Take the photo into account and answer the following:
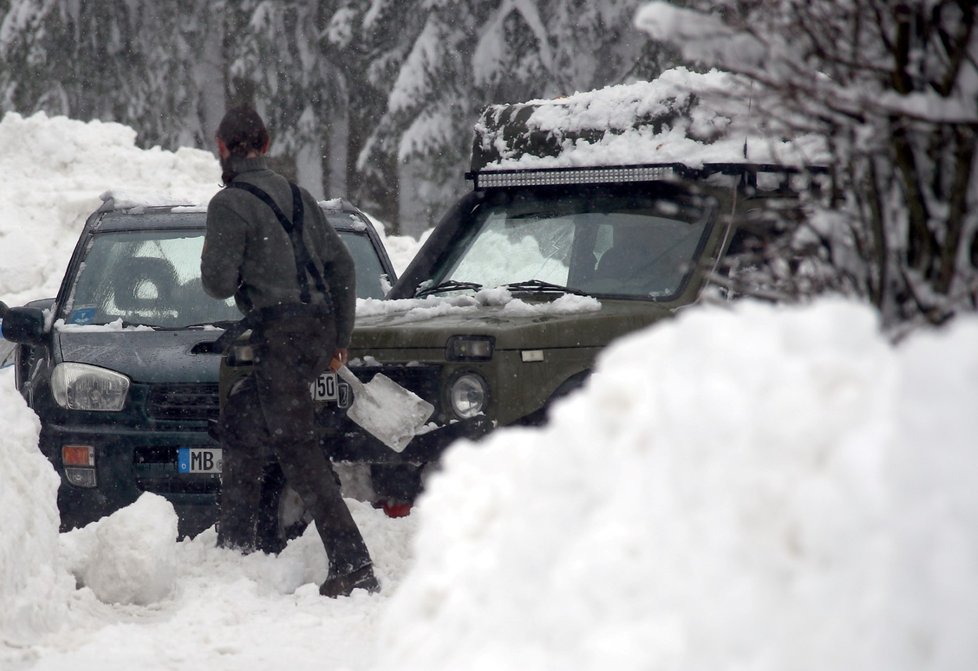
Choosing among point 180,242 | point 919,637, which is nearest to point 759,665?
point 919,637

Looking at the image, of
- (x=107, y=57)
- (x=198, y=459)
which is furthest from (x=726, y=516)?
(x=107, y=57)

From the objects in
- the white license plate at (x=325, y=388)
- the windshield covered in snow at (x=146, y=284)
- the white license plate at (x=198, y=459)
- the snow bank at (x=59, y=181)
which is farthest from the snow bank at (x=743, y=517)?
the snow bank at (x=59, y=181)

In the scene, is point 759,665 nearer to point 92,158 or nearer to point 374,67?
point 92,158

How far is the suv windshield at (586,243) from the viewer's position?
6.54m

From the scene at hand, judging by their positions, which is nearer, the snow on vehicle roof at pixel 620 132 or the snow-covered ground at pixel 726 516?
the snow-covered ground at pixel 726 516

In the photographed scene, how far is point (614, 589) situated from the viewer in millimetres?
2189

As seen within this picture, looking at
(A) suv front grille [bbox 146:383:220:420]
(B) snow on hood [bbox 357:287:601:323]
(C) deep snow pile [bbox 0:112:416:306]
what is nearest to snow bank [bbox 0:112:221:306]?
(C) deep snow pile [bbox 0:112:416:306]

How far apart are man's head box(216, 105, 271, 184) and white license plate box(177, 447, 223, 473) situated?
172cm

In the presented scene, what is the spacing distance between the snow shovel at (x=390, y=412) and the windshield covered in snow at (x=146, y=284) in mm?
2119

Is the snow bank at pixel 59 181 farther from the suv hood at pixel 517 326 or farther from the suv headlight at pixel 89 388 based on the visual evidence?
the suv hood at pixel 517 326

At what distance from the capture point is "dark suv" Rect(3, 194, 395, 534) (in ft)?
23.8

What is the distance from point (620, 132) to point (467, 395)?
1733mm

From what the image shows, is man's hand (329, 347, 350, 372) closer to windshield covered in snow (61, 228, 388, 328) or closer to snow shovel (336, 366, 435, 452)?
snow shovel (336, 366, 435, 452)

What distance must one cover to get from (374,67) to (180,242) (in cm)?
1466
